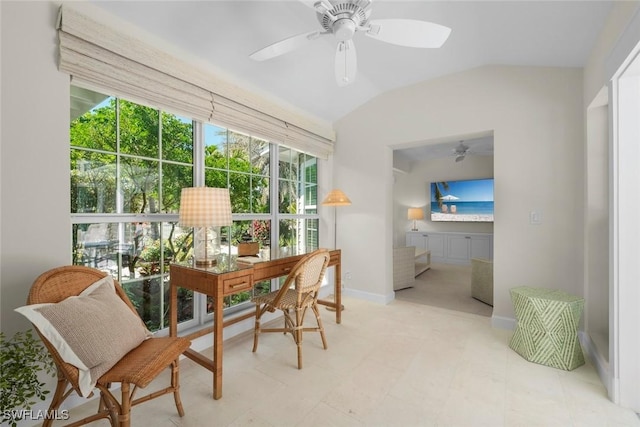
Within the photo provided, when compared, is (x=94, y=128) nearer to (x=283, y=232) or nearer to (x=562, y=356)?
(x=283, y=232)

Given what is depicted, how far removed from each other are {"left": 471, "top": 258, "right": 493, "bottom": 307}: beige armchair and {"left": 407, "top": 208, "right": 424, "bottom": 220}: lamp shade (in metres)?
2.94

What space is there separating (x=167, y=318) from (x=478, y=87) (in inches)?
144

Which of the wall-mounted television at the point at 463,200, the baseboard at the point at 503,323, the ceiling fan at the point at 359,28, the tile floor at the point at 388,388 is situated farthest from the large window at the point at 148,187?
the wall-mounted television at the point at 463,200

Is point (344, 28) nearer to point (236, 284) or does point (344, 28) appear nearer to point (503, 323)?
point (236, 284)

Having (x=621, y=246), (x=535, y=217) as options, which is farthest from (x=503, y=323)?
(x=621, y=246)

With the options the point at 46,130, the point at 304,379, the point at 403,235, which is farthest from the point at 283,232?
the point at 403,235

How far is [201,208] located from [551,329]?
2.70 m

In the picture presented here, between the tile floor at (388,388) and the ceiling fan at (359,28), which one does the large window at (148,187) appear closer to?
the tile floor at (388,388)

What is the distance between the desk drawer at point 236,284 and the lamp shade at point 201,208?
1.30 feet

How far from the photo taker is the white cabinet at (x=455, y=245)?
19.2 feet

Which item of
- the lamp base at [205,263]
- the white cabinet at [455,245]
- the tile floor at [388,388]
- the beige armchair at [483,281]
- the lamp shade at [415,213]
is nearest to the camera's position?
the tile floor at [388,388]

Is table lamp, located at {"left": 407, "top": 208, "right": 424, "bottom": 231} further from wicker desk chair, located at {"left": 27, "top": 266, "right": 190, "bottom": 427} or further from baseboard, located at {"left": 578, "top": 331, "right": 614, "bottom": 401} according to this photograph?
wicker desk chair, located at {"left": 27, "top": 266, "right": 190, "bottom": 427}

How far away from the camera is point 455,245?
242 inches

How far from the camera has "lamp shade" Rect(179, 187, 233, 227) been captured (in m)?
1.86
